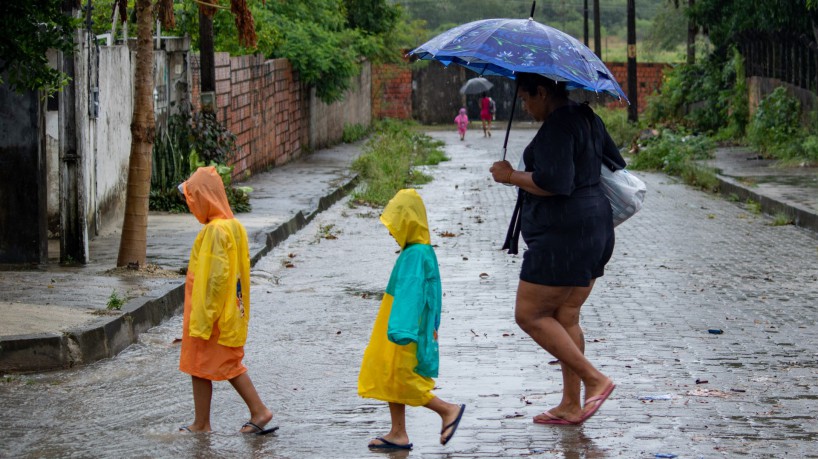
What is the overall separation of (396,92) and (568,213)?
46598mm

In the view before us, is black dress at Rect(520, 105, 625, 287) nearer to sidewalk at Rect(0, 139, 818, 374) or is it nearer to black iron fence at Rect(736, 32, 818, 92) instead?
sidewalk at Rect(0, 139, 818, 374)

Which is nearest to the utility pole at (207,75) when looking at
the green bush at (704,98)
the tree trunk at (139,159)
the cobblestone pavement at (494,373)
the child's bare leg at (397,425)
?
the cobblestone pavement at (494,373)

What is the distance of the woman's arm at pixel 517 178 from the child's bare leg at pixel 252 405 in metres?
1.62

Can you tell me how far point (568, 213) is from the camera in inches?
237

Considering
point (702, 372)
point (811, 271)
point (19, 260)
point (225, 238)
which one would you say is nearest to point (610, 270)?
point (811, 271)

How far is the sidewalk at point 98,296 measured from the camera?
7898mm

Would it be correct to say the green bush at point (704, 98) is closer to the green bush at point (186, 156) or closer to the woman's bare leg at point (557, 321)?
the green bush at point (186, 156)

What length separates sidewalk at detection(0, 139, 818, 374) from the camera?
7.96 meters

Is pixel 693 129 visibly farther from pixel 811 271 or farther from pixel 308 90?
pixel 811 271

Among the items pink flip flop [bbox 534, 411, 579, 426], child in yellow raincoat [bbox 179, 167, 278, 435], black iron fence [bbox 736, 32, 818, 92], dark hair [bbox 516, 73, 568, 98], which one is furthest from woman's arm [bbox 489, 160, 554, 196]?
black iron fence [bbox 736, 32, 818, 92]

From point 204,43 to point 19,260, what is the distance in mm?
6757

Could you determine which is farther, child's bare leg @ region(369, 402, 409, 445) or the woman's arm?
the woman's arm

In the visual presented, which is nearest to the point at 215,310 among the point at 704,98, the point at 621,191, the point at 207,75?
the point at 621,191

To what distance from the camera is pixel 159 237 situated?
13.8m
